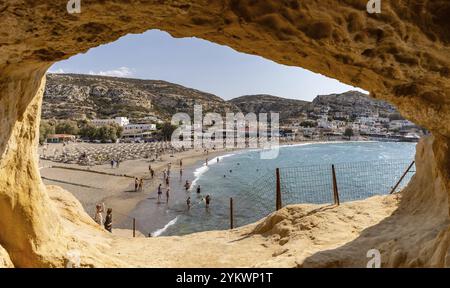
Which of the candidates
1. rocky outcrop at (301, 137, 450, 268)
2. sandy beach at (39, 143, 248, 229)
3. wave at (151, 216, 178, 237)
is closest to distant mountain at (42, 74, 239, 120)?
sandy beach at (39, 143, 248, 229)

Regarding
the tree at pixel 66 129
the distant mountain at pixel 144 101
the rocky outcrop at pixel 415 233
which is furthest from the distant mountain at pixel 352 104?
the rocky outcrop at pixel 415 233

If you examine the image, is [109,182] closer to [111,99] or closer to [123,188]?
[123,188]

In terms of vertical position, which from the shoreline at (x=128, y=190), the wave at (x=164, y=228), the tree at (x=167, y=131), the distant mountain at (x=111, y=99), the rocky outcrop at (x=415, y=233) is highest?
the distant mountain at (x=111, y=99)

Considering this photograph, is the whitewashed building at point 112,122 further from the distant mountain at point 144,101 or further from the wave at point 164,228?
the wave at point 164,228

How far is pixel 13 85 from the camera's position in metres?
4.52

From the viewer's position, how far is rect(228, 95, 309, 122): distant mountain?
17462cm

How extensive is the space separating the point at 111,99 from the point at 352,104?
12593cm

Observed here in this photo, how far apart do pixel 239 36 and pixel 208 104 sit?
147 metres

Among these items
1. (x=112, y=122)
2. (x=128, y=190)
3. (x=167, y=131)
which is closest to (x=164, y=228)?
(x=128, y=190)

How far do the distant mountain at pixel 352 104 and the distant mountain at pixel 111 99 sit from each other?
190ft

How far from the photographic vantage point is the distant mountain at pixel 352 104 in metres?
172

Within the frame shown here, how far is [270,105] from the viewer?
18512 centimetres
